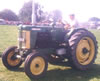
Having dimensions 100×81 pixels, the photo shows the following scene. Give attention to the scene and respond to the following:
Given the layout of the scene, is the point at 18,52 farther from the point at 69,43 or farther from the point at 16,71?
the point at 69,43

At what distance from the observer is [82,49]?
6039 mm

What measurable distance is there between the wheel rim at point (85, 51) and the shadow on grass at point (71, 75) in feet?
1.21

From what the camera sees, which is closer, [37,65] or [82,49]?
[37,65]

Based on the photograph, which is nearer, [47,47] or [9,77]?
[9,77]

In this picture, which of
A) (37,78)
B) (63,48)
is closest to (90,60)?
(63,48)

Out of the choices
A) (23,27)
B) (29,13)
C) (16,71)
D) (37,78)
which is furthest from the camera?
(29,13)

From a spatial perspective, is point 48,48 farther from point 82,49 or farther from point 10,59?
point 10,59

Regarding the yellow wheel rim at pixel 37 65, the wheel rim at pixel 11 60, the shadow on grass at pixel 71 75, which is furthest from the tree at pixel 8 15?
the yellow wheel rim at pixel 37 65

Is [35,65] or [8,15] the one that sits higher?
[8,15]

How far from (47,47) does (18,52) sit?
0.96 metres

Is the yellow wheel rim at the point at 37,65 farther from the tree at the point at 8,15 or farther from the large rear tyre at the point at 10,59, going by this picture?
the tree at the point at 8,15

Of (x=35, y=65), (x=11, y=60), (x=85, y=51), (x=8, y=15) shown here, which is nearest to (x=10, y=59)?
(x=11, y=60)

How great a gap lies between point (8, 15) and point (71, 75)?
5624 centimetres

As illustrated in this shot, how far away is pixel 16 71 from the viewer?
18.9 feet
